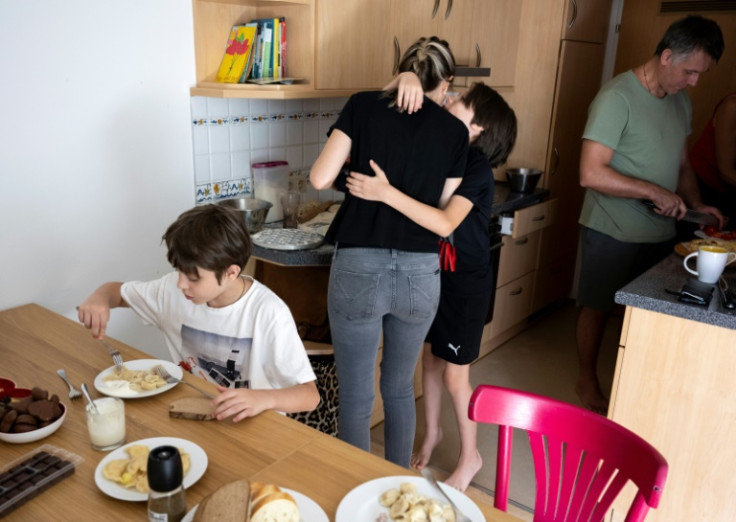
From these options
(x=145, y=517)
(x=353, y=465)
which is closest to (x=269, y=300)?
(x=353, y=465)

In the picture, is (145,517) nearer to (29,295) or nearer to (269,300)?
(269,300)

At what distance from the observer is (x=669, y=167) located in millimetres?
2535

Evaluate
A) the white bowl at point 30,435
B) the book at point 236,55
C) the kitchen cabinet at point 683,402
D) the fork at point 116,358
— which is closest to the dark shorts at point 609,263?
the kitchen cabinet at point 683,402

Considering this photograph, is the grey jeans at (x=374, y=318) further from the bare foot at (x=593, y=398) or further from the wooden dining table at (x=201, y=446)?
the bare foot at (x=593, y=398)

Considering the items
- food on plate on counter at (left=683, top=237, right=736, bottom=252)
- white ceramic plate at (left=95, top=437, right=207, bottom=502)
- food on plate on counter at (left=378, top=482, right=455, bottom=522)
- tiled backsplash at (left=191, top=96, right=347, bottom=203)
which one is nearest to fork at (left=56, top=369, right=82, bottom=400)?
white ceramic plate at (left=95, top=437, right=207, bottom=502)

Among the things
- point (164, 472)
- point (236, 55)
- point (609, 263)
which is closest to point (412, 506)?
point (164, 472)

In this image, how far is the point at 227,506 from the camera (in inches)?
33.7

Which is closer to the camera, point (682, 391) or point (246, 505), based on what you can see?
point (246, 505)

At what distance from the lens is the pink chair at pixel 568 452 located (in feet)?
3.59

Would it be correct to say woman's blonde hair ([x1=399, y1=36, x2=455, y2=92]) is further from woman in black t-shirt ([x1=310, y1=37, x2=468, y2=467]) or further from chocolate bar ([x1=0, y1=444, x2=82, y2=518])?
chocolate bar ([x1=0, y1=444, x2=82, y2=518])

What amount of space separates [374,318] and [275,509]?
93 cm

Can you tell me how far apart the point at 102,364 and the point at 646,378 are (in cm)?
148

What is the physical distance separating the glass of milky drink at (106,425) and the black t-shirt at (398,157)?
0.82m

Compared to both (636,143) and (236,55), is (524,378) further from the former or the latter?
(236,55)
